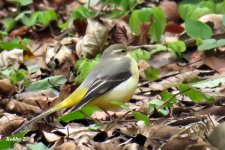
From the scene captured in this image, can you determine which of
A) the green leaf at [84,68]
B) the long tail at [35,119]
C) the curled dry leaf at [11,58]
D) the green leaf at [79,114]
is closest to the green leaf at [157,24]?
the green leaf at [84,68]

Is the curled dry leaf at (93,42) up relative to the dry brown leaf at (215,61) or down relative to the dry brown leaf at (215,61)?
up

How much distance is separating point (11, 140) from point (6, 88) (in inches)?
78.6

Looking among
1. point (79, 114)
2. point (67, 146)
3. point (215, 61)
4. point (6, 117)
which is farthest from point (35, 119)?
point (215, 61)

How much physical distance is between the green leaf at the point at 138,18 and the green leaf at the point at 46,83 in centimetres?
107

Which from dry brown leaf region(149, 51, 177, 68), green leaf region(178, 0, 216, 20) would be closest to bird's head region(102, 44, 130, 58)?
dry brown leaf region(149, 51, 177, 68)

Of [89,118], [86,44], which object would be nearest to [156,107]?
[89,118]

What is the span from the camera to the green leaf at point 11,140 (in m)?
5.44

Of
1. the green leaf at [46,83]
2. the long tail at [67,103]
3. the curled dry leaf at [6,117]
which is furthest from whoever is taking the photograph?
the green leaf at [46,83]

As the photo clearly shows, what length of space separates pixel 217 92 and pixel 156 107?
732mm

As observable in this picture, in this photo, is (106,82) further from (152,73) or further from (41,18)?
(41,18)

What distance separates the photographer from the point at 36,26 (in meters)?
9.95

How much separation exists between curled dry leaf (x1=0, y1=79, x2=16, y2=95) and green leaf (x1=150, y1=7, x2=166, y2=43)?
5.13 ft

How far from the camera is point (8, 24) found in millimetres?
10227

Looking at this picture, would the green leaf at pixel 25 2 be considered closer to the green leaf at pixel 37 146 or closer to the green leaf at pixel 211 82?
the green leaf at pixel 211 82
